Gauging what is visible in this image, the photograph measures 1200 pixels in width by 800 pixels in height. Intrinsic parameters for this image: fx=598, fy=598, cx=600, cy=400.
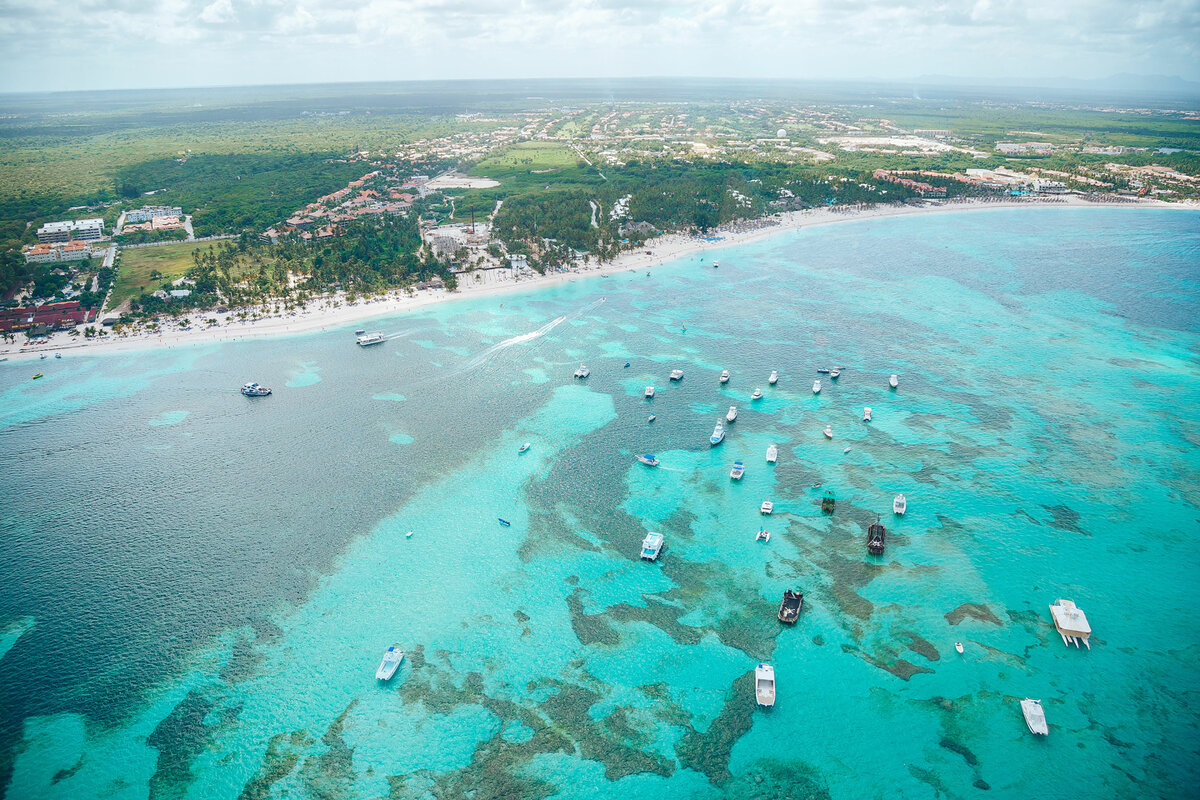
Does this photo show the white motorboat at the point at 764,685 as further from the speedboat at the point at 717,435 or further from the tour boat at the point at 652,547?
the speedboat at the point at 717,435

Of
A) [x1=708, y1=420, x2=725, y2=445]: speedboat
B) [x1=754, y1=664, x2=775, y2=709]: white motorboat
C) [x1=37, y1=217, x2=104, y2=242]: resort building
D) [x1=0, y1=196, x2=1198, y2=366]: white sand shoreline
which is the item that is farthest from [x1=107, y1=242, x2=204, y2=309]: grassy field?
[x1=754, y1=664, x2=775, y2=709]: white motorboat

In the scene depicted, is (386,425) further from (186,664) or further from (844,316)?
(844,316)

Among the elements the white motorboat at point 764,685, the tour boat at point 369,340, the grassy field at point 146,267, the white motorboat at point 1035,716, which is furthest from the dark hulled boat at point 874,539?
the grassy field at point 146,267

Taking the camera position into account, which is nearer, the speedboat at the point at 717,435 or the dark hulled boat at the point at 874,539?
the dark hulled boat at the point at 874,539

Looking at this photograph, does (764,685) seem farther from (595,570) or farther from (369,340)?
(369,340)

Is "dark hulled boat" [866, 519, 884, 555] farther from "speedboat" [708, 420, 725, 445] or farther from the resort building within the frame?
the resort building
